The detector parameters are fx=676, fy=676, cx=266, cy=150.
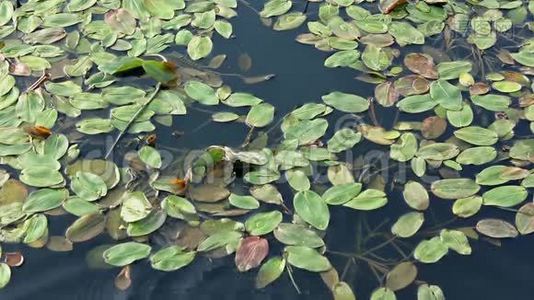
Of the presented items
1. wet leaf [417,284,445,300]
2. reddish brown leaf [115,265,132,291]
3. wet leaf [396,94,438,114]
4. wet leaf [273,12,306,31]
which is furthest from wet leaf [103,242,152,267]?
wet leaf [273,12,306,31]

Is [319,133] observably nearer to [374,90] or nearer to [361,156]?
[361,156]

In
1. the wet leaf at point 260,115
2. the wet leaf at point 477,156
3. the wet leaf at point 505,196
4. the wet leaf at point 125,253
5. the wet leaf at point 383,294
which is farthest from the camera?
the wet leaf at point 260,115

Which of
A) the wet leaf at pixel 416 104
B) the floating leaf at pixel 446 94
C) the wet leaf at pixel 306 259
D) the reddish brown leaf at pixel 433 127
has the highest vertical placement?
the floating leaf at pixel 446 94

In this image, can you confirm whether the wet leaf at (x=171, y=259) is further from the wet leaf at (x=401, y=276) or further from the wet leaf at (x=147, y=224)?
the wet leaf at (x=401, y=276)

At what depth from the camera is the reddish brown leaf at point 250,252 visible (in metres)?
1.81

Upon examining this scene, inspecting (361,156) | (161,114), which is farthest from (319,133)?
(161,114)

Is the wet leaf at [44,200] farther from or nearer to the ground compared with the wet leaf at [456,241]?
nearer to the ground

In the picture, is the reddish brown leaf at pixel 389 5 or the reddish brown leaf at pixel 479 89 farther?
the reddish brown leaf at pixel 389 5

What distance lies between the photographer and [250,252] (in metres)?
1.83

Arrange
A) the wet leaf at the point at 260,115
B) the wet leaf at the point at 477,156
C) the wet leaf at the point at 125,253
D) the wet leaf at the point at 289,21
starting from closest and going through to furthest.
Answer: the wet leaf at the point at 125,253 → the wet leaf at the point at 477,156 → the wet leaf at the point at 260,115 → the wet leaf at the point at 289,21

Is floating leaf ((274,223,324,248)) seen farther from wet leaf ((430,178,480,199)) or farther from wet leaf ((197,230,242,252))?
wet leaf ((430,178,480,199))

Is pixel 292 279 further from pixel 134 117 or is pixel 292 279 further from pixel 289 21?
pixel 289 21

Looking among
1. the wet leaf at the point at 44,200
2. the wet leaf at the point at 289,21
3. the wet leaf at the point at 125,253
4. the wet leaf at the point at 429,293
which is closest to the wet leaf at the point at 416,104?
the wet leaf at the point at 289,21

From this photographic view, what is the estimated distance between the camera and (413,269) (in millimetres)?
1802
